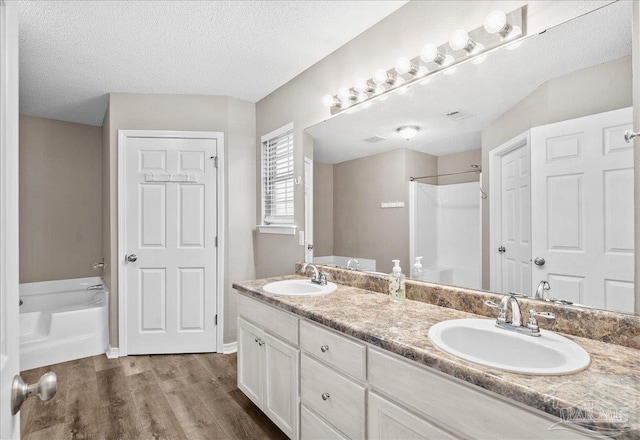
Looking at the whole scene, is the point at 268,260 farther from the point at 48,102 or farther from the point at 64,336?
the point at 48,102

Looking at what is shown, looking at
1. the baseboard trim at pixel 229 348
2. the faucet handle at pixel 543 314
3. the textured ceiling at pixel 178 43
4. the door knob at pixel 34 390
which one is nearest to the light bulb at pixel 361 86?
the textured ceiling at pixel 178 43

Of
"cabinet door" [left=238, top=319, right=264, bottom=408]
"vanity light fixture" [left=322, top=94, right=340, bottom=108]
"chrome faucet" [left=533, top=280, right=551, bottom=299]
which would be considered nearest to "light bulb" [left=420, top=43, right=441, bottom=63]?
"vanity light fixture" [left=322, top=94, right=340, bottom=108]

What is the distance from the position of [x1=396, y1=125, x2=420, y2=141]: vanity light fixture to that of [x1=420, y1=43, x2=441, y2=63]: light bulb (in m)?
0.34

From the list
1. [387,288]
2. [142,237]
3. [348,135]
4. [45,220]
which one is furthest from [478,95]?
[45,220]

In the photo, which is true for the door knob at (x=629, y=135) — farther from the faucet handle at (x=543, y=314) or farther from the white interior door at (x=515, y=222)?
the faucet handle at (x=543, y=314)

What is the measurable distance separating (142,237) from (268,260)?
116cm

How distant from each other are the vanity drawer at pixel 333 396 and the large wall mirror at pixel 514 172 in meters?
0.71

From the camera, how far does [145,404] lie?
226 cm

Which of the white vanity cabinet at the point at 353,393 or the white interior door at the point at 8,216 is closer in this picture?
the white interior door at the point at 8,216

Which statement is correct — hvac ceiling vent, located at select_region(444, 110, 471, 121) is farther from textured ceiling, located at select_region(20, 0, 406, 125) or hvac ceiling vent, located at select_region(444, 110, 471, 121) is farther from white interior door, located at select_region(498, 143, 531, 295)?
textured ceiling, located at select_region(20, 0, 406, 125)

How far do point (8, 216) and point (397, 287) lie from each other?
1.55 meters

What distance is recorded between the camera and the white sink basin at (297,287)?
2098mm

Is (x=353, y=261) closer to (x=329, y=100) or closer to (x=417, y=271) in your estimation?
(x=417, y=271)

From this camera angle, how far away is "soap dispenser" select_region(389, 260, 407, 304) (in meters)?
1.75
